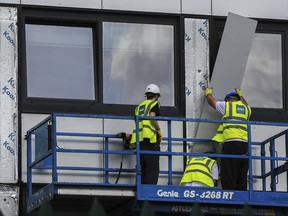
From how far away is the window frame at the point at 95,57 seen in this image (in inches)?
547

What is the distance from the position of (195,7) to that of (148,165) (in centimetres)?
305

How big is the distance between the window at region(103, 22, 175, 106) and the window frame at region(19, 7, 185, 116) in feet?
0.27

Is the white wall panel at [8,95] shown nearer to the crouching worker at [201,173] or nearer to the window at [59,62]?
the window at [59,62]

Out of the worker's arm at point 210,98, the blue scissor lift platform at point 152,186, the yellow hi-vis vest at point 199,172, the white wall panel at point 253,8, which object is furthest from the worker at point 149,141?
the white wall panel at point 253,8

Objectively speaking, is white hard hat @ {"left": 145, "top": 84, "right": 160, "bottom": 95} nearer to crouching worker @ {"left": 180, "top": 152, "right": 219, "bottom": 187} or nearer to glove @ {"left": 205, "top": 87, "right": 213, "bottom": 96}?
glove @ {"left": 205, "top": 87, "right": 213, "bottom": 96}

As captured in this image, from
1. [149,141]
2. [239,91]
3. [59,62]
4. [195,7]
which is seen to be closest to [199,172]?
[149,141]

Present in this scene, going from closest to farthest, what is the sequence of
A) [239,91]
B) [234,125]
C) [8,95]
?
[234,125] → [8,95] → [239,91]

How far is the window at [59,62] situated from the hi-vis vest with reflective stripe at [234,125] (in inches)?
83.7

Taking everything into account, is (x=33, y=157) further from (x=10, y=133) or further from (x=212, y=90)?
(x=212, y=90)

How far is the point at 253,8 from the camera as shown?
15039 millimetres

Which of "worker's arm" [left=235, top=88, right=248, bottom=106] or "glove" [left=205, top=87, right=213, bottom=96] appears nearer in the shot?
"worker's arm" [left=235, top=88, right=248, bottom=106]

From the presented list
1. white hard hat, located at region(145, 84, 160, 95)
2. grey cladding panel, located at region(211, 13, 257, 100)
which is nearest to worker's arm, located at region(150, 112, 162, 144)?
white hard hat, located at region(145, 84, 160, 95)

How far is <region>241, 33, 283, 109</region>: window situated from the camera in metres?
14.9

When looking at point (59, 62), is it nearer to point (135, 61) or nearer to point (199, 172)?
point (135, 61)
